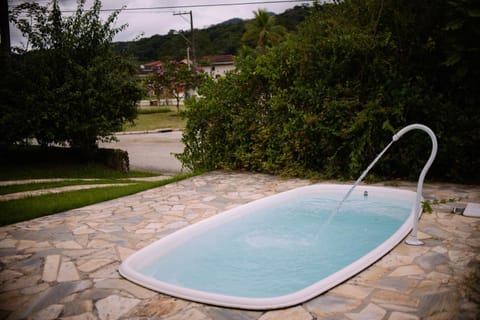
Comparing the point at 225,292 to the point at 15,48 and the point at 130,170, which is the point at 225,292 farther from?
the point at 15,48

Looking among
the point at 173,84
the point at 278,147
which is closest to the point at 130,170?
the point at 278,147

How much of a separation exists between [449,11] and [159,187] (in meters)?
5.39

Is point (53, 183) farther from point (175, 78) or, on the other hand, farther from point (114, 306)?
point (175, 78)

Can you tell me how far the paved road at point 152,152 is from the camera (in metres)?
11.7

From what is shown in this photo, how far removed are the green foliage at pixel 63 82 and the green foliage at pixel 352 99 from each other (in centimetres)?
392

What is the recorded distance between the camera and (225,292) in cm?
372

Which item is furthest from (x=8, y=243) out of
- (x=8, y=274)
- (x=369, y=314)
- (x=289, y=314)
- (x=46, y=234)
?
(x=369, y=314)

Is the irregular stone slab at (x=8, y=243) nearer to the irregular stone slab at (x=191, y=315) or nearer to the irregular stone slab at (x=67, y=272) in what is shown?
the irregular stone slab at (x=67, y=272)

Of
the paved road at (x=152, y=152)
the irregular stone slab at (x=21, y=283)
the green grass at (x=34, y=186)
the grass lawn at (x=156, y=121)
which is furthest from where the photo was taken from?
the grass lawn at (x=156, y=121)

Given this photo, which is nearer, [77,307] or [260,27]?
[77,307]

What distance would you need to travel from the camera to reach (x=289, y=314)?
272 cm

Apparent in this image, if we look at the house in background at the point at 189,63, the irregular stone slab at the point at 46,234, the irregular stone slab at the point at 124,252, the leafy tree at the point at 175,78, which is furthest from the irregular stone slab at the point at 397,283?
the house in background at the point at 189,63

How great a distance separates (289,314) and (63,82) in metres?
10.3

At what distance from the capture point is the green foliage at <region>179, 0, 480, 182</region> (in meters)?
6.57
